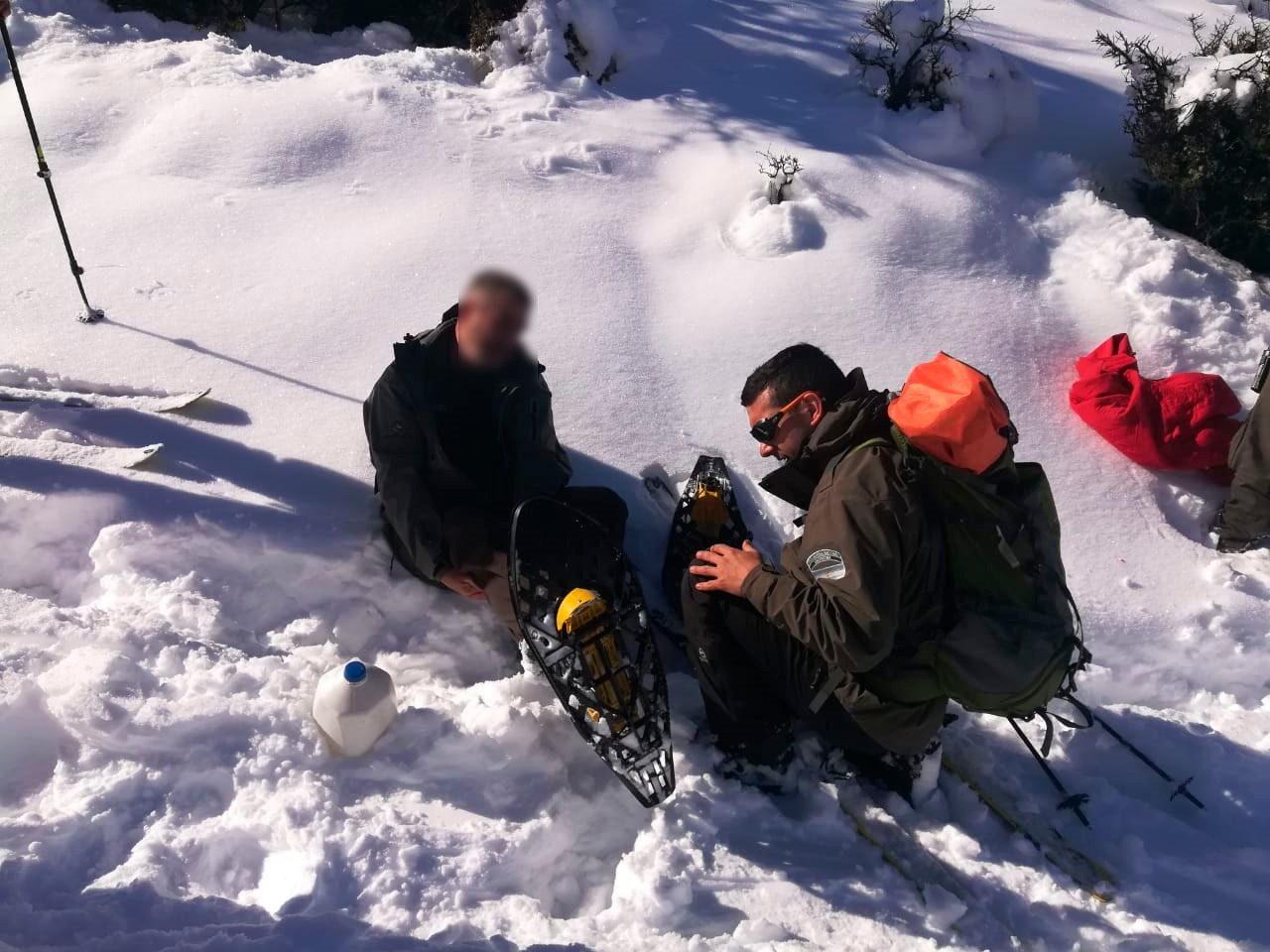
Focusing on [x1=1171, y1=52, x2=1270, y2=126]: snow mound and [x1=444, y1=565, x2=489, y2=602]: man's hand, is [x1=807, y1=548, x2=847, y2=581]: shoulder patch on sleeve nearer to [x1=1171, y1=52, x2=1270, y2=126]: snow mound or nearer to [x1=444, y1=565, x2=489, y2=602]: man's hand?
[x1=444, y1=565, x2=489, y2=602]: man's hand

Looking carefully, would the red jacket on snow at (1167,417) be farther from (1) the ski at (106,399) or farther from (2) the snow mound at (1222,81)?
(1) the ski at (106,399)

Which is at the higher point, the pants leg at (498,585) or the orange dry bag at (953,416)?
the orange dry bag at (953,416)

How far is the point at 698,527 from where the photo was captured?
10.7 ft

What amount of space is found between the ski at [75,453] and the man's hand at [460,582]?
130cm

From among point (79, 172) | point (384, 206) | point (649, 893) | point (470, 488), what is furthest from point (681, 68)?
point (649, 893)

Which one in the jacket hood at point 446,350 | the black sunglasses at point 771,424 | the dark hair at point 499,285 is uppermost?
the black sunglasses at point 771,424

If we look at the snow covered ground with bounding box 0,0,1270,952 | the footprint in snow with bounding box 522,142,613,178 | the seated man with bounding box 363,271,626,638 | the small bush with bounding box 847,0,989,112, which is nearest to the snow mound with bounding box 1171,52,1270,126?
the snow covered ground with bounding box 0,0,1270,952

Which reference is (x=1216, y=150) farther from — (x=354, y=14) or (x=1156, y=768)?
(x=354, y=14)

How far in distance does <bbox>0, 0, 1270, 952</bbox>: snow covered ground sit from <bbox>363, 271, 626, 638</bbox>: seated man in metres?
0.29

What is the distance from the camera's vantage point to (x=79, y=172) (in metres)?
4.90

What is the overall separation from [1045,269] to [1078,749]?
9.16ft

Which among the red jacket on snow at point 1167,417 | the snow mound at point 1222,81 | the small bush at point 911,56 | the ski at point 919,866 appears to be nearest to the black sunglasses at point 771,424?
the ski at point 919,866

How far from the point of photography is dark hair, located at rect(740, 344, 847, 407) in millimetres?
2229

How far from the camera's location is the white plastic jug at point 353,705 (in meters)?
2.39
